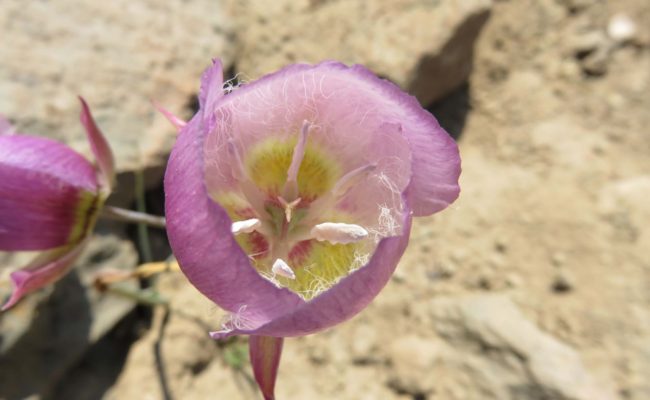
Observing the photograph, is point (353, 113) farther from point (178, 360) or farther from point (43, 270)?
point (178, 360)

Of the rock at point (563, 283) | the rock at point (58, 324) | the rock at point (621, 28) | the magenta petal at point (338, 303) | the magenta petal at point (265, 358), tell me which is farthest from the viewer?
the rock at point (621, 28)

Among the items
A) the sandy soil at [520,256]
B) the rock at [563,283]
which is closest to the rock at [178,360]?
the sandy soil at [520,256]

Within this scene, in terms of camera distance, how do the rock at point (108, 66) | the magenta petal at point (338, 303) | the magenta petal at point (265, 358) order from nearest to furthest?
the magenta petal at point (338, 303) → the magenta petal at point (265, 358) → the rock at point (108, 66)

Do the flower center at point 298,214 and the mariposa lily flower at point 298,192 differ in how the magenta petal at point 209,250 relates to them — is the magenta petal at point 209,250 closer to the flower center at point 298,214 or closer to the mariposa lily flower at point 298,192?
the mariposa lily flower at point 298,192

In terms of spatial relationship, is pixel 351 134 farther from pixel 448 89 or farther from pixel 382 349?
pixel 448 89

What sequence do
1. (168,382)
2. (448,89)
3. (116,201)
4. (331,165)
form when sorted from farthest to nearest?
(448,89) → (116,201) → (168,382) → (331,165)

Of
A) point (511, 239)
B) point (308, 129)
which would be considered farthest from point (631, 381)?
point (308, 129)

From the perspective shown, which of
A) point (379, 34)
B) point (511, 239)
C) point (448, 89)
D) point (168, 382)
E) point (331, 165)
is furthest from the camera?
point (448, 89)
